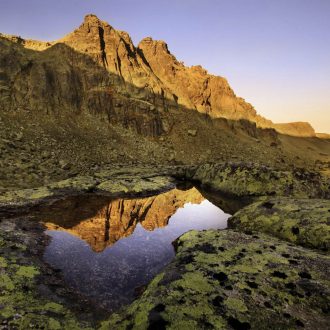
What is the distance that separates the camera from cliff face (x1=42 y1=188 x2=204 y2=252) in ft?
55.6

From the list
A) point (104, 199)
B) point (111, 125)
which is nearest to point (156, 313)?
point (104, 199)

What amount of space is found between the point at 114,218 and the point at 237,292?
12.6 meters

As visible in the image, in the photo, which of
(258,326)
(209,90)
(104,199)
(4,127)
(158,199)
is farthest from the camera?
(209,90)

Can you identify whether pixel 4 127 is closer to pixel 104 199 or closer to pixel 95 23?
pixel 104 199

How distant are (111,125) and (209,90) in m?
40.2

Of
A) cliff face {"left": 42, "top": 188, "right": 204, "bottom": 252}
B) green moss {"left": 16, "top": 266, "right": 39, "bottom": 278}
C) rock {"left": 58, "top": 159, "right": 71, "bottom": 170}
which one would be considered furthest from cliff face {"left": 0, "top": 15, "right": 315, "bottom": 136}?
green moss {"left": 16, "top": 266, "right": 39, "bottom": 278}

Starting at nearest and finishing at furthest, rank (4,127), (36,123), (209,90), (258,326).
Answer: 1. (258,326)
2. (4,127)
3. (36,123)
4. (209,90)

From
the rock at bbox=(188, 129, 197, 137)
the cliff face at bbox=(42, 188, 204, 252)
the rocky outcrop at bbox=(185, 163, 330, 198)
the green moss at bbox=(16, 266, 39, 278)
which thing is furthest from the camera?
the rock at bbox=(188, 129, 197, 137)

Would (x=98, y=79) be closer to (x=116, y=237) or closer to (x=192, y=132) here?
(x=192, y=132)

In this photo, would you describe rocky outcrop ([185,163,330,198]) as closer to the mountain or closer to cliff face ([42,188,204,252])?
cliff face ([42,188,204,252])

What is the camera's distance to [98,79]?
2446 inches

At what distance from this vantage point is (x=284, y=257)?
11.7 meters

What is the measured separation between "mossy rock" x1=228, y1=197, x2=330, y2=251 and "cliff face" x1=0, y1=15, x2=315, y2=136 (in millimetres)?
43877

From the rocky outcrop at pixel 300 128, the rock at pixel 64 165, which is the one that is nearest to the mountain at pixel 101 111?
the rock at pixel 64 165
